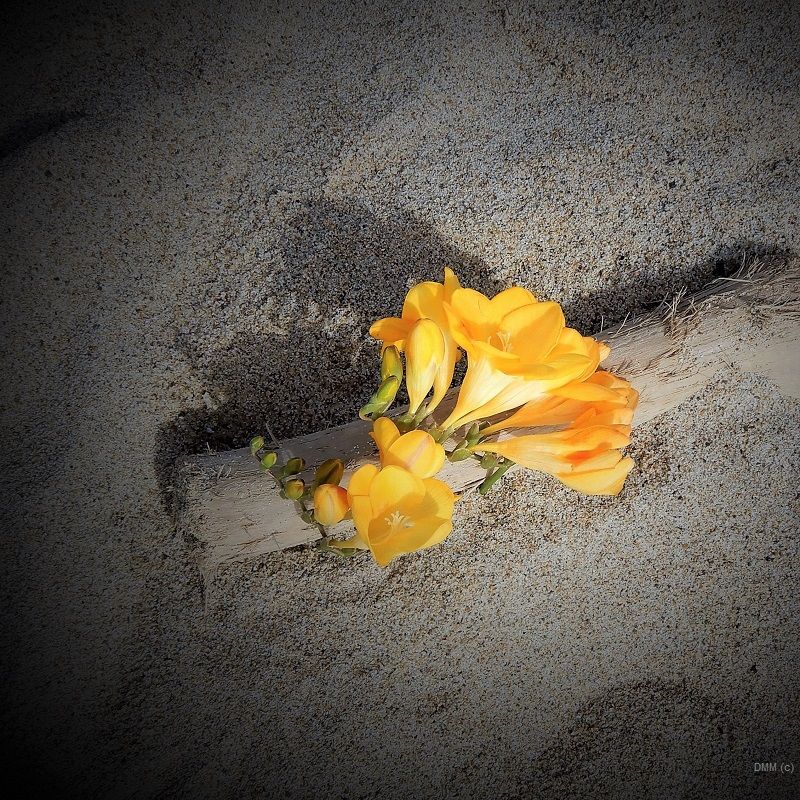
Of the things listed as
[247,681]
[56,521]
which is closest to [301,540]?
[247,681]

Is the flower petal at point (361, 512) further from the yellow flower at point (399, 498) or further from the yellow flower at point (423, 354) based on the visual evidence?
the yellow flower at point (423, 354)

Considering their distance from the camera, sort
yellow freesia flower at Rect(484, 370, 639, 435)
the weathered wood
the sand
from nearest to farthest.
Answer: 1. yellow freesia flower at Rect(484, 370, 639, 435)
2. the weathered wood
3. the sand

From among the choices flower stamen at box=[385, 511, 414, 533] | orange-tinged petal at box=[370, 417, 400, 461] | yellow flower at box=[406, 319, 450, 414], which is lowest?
flower stamen at box=[385, 511, 414, 533]

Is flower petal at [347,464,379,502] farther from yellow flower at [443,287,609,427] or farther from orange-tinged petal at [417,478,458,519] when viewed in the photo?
yellow flower at [443,287,609,427]

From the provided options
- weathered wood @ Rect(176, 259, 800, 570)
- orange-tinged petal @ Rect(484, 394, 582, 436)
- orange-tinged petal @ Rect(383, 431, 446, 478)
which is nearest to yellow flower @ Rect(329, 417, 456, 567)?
orange-tinged petal @ Rect(383, 431, 446, 478)

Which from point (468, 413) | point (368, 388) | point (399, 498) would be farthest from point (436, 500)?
point (368, 388)

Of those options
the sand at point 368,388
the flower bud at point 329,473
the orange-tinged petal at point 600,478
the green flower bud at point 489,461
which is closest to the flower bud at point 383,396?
the flower bud at point 329,473

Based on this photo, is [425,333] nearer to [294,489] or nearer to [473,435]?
[473,435]
